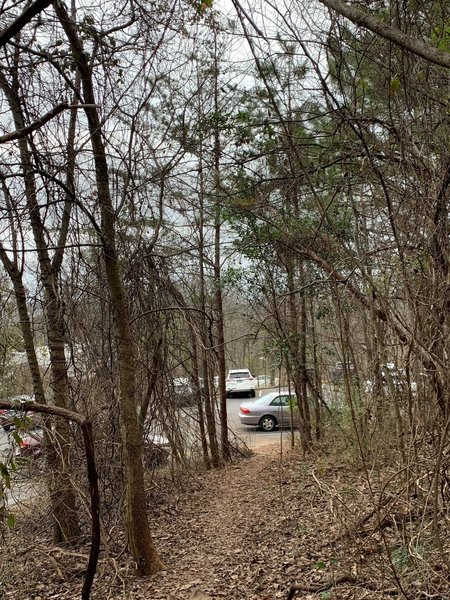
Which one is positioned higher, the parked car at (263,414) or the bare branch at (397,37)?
the bare branch at (397,37)

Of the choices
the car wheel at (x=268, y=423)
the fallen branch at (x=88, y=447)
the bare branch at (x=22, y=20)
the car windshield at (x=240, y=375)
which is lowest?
the car wheel at (x=268, y=423)

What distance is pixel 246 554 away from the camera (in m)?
4.50

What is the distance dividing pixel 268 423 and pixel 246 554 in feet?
32.7

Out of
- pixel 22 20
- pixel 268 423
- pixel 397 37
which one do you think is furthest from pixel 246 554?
pixel 268 423

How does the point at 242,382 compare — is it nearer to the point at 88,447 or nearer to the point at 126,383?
the point at 126,383

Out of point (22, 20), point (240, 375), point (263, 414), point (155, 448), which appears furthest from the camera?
point (240, 375)

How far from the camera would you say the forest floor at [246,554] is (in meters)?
3.27

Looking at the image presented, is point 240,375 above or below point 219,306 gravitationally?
below

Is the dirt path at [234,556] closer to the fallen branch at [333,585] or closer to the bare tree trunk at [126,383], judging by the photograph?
the fallen branch at [333,585]

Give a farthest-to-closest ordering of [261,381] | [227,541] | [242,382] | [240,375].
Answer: [261,381] → [240,375] → [242,382] → [227,541]

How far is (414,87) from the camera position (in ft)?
10.1

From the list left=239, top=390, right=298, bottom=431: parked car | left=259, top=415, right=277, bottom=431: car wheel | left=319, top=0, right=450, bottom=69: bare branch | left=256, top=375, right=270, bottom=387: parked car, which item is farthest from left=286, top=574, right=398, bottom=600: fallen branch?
left=256, top=375, right=270, bottom=387: parked car

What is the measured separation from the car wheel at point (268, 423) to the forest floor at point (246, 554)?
7.63 m

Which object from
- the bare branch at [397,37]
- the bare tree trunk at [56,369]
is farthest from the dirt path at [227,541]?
the bare branch at [397,37]
